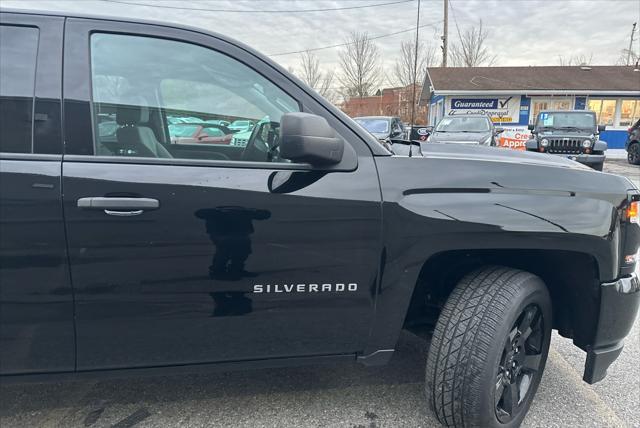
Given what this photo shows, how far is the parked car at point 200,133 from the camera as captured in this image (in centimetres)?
196

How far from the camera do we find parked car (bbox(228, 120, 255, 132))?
1.99 metres

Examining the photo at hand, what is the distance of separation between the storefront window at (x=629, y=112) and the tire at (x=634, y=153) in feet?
27.6

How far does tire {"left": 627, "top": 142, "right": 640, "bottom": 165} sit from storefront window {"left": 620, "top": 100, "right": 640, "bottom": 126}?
842 cm

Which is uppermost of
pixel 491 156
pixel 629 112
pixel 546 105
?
pixel 546 105

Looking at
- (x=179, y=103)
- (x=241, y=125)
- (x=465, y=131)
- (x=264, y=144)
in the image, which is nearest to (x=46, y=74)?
(x=179, y=103)

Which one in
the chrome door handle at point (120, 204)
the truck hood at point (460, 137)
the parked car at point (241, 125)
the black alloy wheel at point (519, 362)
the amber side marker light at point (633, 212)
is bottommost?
the black alloy wheel at point (519, 362)

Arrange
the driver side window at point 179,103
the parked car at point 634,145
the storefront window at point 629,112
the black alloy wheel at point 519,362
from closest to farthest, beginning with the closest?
the driver side window at point 179,103, the black alloy wheel at point 519,362, the parked car at point 634,145, the storefront window at point 629,112

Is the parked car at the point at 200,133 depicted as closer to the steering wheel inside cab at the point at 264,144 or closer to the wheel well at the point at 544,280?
the steering wheel inside cab at the point at 264,144

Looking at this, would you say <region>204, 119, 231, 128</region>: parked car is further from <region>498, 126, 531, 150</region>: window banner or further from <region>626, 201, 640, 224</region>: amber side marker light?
<region>498, 126, 531, 150</region>: window banner

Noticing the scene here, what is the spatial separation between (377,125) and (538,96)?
14.4 m

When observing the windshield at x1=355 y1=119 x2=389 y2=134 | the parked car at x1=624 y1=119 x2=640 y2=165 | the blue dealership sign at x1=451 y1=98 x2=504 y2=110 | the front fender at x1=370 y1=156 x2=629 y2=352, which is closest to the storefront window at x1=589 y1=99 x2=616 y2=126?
the blue dealership sign at x1=451 y1=98 x2=504 y2=110

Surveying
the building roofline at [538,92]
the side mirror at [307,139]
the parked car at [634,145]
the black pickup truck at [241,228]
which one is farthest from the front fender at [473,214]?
the building roofline at [538,92]

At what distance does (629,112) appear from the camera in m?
22.7

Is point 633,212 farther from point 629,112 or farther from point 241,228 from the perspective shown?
point 629,112
